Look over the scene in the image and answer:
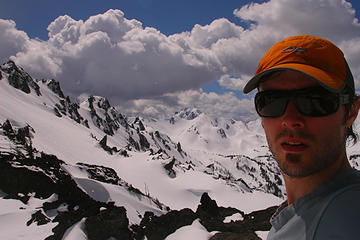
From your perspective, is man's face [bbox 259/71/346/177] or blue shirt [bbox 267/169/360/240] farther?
man's face [bbox 259/71/346/177]

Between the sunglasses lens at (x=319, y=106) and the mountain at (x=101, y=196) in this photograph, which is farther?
the mountain at (x=101, y=196)

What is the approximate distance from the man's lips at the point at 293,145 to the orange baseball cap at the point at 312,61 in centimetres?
63

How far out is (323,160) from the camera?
2242mm

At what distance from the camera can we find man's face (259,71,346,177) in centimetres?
228

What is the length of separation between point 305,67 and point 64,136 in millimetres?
68632

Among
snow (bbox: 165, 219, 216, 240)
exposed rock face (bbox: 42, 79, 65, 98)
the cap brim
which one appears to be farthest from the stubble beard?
exposed rock face (bbox: 42, 79, 65, 98)

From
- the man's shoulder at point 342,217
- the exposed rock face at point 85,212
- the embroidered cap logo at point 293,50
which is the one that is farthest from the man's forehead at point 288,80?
the exposed rock face at point 85,212

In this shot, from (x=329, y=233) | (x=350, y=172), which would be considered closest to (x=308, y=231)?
(x=329, y=233)

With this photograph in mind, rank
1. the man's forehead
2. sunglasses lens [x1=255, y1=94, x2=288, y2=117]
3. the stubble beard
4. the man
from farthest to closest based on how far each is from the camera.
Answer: sunglasses lens [x1=255, y1=94, x2=288, y2=117] → the man's forehead → the stubble beard → the man

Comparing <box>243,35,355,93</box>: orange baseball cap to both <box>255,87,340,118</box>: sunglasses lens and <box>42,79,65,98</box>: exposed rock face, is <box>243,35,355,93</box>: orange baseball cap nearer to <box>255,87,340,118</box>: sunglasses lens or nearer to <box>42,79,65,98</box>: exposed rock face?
<box>255,87,340,118</box>: sunglasses lens

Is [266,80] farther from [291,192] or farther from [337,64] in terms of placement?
[291,192]

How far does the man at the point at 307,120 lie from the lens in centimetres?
214

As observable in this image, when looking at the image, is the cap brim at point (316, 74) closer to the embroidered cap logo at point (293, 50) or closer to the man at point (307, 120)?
the man at point (307, 120)

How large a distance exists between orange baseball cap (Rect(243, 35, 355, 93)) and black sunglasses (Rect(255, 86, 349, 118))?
140 millimetres
